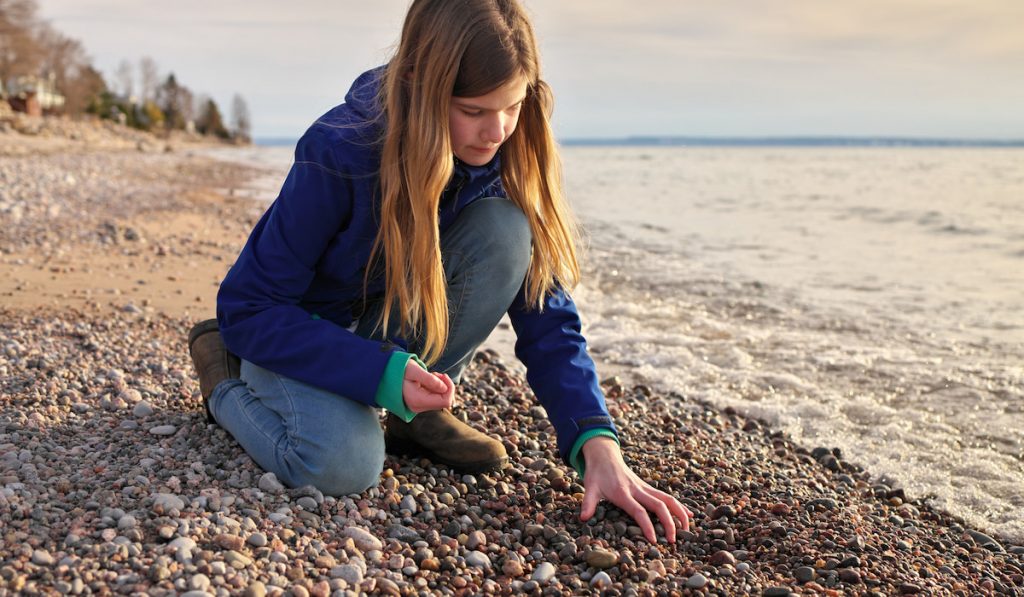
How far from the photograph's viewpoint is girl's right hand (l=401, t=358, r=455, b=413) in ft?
7.96

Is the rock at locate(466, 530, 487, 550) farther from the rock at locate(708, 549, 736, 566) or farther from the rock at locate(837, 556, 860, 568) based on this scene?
the rock at locate(837, 556, 860, 568)

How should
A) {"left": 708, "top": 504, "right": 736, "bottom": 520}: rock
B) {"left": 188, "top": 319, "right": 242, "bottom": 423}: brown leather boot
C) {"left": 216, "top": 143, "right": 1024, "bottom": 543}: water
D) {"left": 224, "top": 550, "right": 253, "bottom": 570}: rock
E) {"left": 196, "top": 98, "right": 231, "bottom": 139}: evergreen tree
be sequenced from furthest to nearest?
{"left": 196, "top": 98, "right": 231, "bottom": 139}: evergreen tree < {"left": 216, "top": 143, "right": 1024, "bottom": 543}: water < {"left": 188, "top": 319, "right": 242, "bottom": 423}: brown leather boot < {"left": 708, "top": 504, "right": 736, "bottom": 520}: rock < {"left": 224, "top": 550, "right": 253, "bottom": 570}: rock

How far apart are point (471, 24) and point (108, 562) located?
5.33ft

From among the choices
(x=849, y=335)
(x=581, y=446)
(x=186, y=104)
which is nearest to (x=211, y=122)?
(x=186, y=104)

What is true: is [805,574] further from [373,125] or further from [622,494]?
[373,125]

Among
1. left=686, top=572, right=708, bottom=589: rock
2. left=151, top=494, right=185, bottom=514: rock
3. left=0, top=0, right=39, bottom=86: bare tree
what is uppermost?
left=0, top=0, right=39, bottom=86: bare tree

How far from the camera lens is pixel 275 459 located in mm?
2602

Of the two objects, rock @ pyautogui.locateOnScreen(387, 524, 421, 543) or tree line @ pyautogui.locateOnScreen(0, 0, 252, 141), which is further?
tree line @ pyautogui.locateOnScreen(0, 0, 252, 141)

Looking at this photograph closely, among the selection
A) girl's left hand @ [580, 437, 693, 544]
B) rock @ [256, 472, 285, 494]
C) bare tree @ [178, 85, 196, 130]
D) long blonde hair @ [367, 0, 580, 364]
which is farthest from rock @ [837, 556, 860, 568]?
bare tree @ [178, 85, 196, 130]

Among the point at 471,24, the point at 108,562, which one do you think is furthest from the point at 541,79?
the point at 108,562

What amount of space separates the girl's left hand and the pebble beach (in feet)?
0.15

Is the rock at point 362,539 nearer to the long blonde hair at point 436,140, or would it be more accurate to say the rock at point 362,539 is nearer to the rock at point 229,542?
the rock at point 229,542

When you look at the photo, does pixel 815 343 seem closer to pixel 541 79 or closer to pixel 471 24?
pixel 541 79

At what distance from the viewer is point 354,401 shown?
2.67 m
